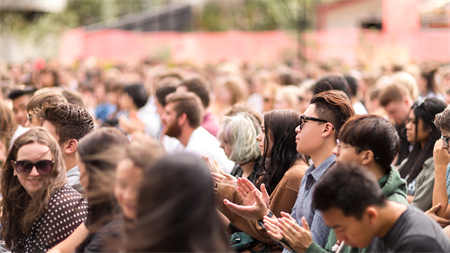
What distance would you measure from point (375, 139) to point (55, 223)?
193 cm

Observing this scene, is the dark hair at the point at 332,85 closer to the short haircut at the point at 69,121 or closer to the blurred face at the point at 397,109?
the blurred face at the point at 397,109

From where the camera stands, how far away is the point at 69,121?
538cm

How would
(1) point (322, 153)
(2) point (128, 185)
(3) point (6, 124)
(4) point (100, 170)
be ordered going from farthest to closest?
1. (3) point (6, 124)
2. (1) point (322, 153)
3. (4) point (100, 170)
4. (2) point (128, 185)

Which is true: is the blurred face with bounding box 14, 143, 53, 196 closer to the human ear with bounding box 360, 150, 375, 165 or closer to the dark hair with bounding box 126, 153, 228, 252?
the dark hair with bounding box 126, 153, 228, 252

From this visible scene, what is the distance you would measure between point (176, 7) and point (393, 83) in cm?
3432

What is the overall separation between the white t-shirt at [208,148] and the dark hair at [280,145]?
1.02 meters

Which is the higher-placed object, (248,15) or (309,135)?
(309,135)

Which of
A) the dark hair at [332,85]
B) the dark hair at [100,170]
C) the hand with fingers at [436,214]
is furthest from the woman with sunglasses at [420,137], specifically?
the dark hair at [100,170]

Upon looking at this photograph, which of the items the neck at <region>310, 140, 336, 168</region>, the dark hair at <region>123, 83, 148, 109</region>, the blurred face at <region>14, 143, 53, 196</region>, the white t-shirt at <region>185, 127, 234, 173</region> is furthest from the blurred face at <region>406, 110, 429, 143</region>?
the dark hair at <region>123, 83, 148, 109</region>

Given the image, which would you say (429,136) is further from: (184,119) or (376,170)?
(376,170)

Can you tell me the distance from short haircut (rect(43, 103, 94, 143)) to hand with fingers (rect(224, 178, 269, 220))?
5.05 ft

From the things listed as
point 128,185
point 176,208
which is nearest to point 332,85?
point 128,185

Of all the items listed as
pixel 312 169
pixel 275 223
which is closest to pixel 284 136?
pixel 312 169

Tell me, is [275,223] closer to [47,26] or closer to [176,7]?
[47,26]
